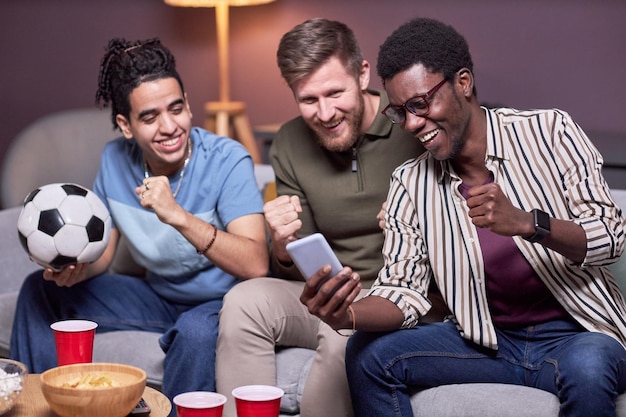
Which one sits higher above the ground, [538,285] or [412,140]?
[412,140]

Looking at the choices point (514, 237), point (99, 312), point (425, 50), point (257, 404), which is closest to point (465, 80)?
point (425, 50)

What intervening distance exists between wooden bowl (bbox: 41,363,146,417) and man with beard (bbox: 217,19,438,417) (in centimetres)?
50

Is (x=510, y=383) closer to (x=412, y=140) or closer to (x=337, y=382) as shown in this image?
(x=337, y=382)

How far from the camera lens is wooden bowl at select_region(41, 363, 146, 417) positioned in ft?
5.35

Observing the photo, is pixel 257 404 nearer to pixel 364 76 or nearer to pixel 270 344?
pixel 270 344

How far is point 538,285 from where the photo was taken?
2.01 m

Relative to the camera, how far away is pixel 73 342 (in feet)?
6.09

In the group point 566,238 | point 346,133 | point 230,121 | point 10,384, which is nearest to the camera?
point 10,384

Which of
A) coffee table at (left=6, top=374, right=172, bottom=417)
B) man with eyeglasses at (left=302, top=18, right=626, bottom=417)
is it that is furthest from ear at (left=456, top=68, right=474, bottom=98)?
coffee table at (left=6, top=374, right=172, bottom=417)

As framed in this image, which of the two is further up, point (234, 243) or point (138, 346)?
point (234, 243)

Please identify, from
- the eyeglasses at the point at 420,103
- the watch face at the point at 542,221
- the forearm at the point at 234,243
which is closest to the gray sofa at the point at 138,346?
the forearm at the point at 234,243

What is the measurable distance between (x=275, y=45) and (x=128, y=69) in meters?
1.65

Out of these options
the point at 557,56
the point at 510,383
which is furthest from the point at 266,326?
the point at 557,56

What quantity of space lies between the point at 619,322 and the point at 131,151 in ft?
4.62
